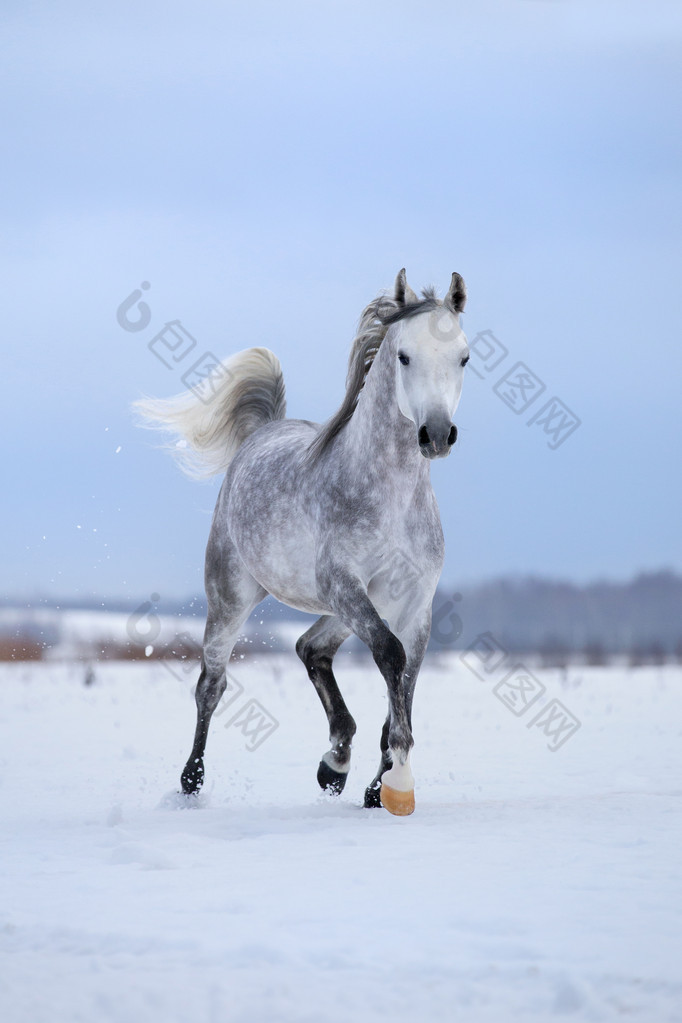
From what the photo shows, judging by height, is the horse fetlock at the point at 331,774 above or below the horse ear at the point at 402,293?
below

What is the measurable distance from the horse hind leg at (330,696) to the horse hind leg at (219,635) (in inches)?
23.0

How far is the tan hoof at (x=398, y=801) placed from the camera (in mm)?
4715

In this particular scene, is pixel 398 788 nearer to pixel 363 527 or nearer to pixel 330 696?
pixel 330 696

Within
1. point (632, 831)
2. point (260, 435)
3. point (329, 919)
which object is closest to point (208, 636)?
point (260, 435)

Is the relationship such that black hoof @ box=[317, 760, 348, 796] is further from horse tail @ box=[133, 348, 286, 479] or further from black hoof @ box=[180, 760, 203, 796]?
horse tail @ box=[133, 348, 286, 479]

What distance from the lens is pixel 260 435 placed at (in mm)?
6730

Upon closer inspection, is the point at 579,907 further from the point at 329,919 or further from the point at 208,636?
the point at 208,636

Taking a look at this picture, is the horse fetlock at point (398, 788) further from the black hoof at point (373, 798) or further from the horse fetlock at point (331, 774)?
the horse fetlock at point (331, 774)

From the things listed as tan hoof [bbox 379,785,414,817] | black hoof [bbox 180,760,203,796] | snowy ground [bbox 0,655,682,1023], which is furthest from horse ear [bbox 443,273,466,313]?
black hoof [bbox 180,760,203,796]

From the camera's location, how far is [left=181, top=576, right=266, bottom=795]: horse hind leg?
6.39 metres

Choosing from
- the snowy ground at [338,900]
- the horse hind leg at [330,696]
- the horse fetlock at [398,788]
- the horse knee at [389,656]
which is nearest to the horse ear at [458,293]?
the horse knee at [389,656]

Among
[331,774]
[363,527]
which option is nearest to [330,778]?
[331,774]

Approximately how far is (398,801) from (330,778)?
0.84 m

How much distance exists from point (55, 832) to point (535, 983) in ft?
9.75
